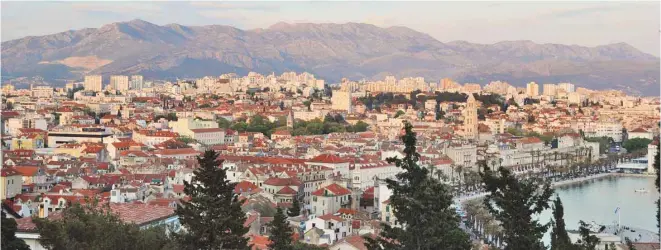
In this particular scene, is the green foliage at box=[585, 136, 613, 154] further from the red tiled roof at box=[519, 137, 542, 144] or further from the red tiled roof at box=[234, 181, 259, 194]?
the red tiled roof at box=[234, 181, 259, 194]

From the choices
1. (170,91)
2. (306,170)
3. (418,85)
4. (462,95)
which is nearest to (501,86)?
(418,85)

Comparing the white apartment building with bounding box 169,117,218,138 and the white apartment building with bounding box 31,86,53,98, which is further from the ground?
the white apartment building with bounding box 31,86,53,98

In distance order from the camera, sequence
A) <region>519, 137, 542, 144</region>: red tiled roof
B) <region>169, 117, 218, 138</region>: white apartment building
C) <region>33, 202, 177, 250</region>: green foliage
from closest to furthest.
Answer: <region>33, 202, 177, 250</region>: green foliage
<region>169, 117, 218, 138</region>: white apartment building
<region>519, 137, 542, 144</region>: red tiled roof

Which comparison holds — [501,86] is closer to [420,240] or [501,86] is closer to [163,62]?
[163,62]

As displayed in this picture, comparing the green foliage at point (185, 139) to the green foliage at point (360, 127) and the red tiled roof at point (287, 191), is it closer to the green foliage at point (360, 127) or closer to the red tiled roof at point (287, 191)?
the green foliage at point (360, 127)

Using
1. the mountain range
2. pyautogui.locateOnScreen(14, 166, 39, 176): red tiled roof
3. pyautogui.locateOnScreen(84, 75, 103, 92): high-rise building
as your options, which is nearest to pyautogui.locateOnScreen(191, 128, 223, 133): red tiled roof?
pyautogui.locateOnScreen(14, 166, 39, 176): red tiled roof

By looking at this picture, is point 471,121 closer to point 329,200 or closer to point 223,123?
point 223,123
